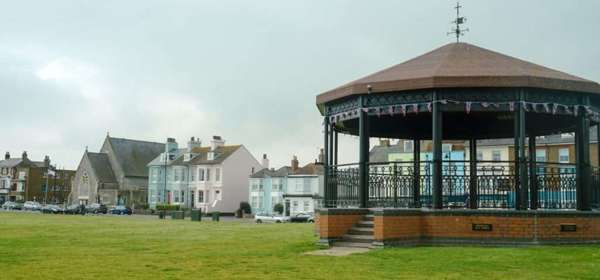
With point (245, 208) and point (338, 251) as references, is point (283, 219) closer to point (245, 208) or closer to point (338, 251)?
point (245, 208)

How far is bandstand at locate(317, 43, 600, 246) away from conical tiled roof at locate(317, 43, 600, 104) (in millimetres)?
26

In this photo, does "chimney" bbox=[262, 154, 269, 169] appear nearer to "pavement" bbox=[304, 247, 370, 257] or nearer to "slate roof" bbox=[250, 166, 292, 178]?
A: "slate roof" bbox=[250, 166, 292, 178]

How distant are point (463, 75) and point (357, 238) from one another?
4.93 meters

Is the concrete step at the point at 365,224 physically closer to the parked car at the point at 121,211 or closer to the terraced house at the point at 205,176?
the parked car at the point at 121,211

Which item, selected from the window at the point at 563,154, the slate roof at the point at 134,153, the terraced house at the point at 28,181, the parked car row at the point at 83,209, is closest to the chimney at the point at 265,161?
the parked car row at the point at 83,209

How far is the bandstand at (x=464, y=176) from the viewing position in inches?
627

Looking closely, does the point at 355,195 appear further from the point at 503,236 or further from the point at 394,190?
the point at 503,236

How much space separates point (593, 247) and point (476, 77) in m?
4.97

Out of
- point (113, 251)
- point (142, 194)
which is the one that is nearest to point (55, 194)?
point (142, 194)

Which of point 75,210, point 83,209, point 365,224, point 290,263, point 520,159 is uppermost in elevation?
point 520,159

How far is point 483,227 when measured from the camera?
1595 cm

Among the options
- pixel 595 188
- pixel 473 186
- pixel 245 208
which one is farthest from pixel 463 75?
pixel 245 208

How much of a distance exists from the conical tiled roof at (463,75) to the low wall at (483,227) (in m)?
3.19

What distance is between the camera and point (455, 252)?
14273 millimetres
